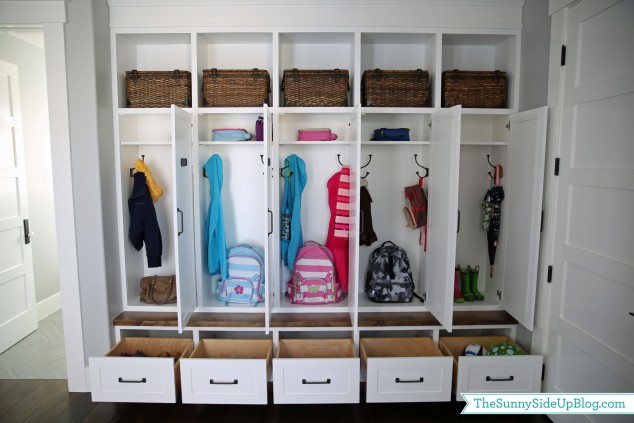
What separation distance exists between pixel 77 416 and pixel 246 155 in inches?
75.9

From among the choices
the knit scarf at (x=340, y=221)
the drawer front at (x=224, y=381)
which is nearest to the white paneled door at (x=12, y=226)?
the drawer front at (x=224, y=381)

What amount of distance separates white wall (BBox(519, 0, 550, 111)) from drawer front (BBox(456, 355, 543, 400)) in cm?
150

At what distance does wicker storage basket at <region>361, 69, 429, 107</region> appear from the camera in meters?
2.44

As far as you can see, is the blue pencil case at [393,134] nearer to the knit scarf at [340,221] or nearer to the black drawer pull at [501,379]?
the knit scarf at [340,221]

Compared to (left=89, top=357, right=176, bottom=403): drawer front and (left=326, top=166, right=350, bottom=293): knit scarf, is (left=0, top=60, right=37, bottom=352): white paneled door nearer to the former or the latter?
(left=89, top=357, right=176, bottom=403): drawer front

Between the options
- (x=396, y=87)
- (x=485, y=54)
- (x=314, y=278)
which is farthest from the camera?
(x=485, y=54)

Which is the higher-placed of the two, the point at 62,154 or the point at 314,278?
the point at 62,154

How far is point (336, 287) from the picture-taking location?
263 centimetres

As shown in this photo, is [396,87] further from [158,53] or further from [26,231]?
[26,231]

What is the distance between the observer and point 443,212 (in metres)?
2.19

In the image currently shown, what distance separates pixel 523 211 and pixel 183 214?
2086mm

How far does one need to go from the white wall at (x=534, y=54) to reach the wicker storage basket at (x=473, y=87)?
0.14m

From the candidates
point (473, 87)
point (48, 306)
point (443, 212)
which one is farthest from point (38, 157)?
point (473, 87)

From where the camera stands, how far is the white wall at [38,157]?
130 inches
